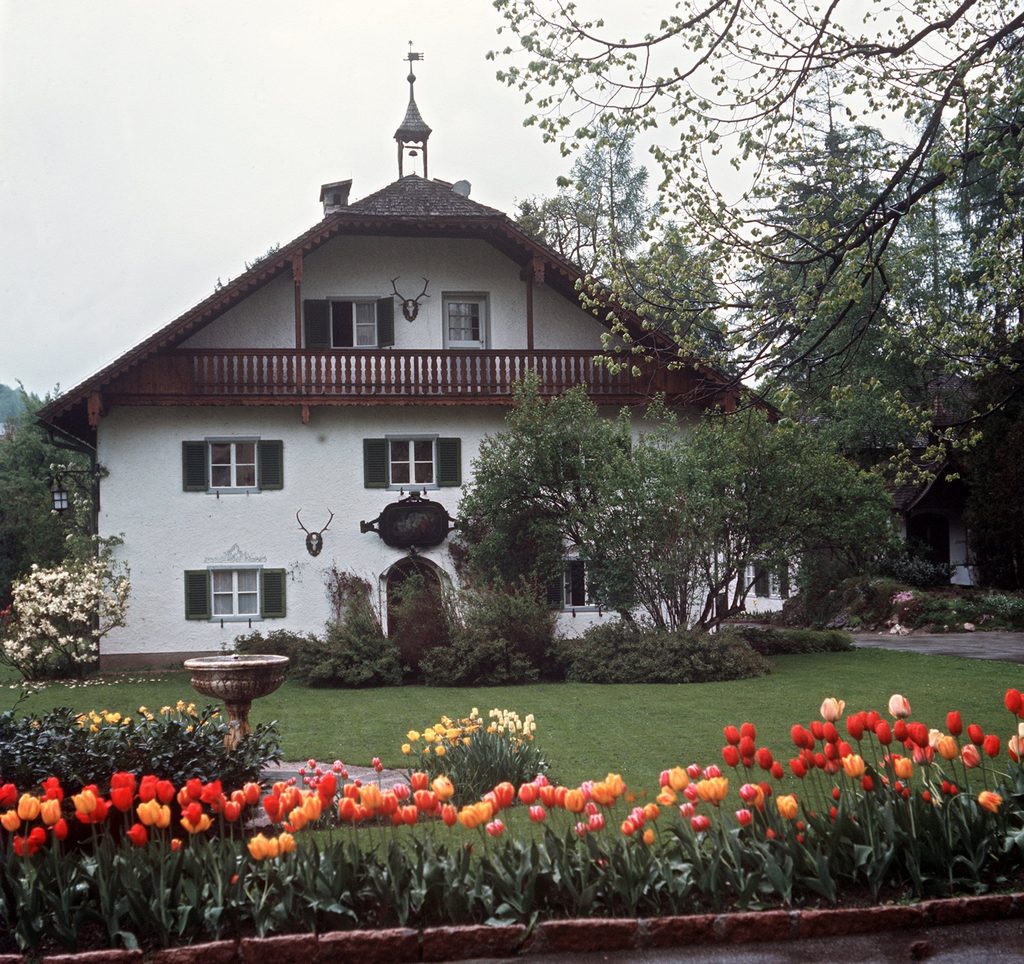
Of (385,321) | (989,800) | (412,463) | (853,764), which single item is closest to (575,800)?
(853,764)

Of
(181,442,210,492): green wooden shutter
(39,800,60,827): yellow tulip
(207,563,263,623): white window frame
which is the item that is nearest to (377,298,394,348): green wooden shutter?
(181,442,210,492): green wooden shutter

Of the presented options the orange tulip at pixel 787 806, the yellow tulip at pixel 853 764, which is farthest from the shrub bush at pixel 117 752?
the yellow tulip at pixel 853 764

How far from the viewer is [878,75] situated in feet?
36.2

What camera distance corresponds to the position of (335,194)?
28.6 metres

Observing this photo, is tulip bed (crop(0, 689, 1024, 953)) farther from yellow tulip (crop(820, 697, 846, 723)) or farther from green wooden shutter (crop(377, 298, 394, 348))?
green wooden shutter (crop(377, 298, 394, 348))

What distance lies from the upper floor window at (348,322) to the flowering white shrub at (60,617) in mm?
6381

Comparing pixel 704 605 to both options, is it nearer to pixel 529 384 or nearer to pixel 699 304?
pixel 529 384

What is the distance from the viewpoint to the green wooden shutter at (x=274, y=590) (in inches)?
944

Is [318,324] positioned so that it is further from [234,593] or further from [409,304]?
[234,593]

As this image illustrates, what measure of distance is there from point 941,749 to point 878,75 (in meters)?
7.58

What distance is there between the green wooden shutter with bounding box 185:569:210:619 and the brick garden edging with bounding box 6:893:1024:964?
19.0 m

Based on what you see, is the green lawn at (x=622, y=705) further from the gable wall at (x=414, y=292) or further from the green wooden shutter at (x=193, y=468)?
the gable wall at (x=414, y=292)

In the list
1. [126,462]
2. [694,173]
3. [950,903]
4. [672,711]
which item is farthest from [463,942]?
[126,462]

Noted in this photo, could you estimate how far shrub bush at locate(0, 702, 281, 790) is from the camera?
7234 mm
